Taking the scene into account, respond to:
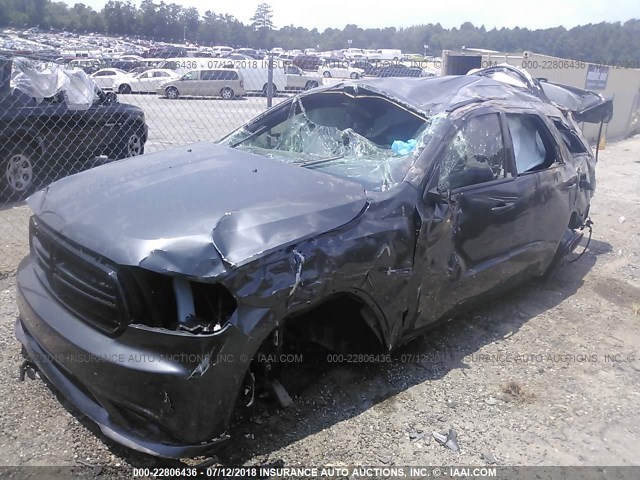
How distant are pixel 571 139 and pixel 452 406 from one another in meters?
2.94

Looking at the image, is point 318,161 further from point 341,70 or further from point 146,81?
point 146,81

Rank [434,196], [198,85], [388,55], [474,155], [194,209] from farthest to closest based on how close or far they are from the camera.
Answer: [388,55]
[198,85]
[474,155]
[434,196]
[194,209]

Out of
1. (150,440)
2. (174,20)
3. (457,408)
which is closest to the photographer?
(150,440)

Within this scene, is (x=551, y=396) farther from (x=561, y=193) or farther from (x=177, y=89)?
(x=177, y=89)

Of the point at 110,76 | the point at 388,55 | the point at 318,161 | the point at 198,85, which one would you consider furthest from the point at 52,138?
the point at 388,55

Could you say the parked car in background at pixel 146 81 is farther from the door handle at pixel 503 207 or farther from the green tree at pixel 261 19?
the green tree at pixel 261 19

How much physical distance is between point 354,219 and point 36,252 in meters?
1.67

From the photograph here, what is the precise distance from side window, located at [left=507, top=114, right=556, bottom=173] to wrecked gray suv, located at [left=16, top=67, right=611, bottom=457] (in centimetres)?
3

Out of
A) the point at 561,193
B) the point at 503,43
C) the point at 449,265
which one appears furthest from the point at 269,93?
the point at 503,43

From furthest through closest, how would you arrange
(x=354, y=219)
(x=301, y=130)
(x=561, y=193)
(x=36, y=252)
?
(x=561, y=193)
(x=301, y=130)
(x=36, y=252)
(x=354, y=219)

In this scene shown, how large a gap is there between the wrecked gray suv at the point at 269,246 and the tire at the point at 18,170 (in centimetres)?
359

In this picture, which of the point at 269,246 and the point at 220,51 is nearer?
the point at 269,246

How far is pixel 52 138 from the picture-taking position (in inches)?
263

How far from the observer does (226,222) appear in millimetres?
2387
